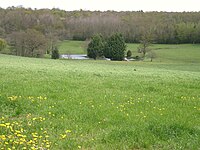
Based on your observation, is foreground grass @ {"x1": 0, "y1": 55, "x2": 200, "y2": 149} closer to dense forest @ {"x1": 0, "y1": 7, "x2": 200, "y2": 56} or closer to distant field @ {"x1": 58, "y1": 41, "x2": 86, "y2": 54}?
dense forest @ {"x1": 0, "y1": 7, "x2": 200, "y2": 56}

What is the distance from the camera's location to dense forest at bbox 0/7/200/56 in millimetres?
142500

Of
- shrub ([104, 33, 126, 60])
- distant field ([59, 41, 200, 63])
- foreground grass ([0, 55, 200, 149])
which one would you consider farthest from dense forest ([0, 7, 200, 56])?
foreground grass ([0, 55, 200, 149])

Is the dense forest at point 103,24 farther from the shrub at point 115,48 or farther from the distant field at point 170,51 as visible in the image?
the shrub at point 115,48

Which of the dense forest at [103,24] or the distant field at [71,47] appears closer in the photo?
the distant field at [71,47]

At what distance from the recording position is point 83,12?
191000 mm

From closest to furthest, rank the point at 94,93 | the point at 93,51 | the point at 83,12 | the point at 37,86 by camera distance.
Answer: the point at 94,93
the point at 37,86
the point at 93,51
the point at 83,12

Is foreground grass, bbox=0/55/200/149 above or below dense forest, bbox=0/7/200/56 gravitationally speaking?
below

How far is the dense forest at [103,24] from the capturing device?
142 metres

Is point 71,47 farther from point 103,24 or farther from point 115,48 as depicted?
point 115,48

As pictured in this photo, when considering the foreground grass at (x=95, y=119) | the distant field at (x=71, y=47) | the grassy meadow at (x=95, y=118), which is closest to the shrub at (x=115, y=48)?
the distant field at (x=71, y=47)

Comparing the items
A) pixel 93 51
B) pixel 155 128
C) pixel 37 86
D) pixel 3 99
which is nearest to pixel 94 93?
pixel 37 86

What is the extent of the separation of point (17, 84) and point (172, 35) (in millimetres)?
135809

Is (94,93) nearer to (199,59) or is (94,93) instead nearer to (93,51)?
(93,51)

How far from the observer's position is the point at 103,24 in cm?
16688
